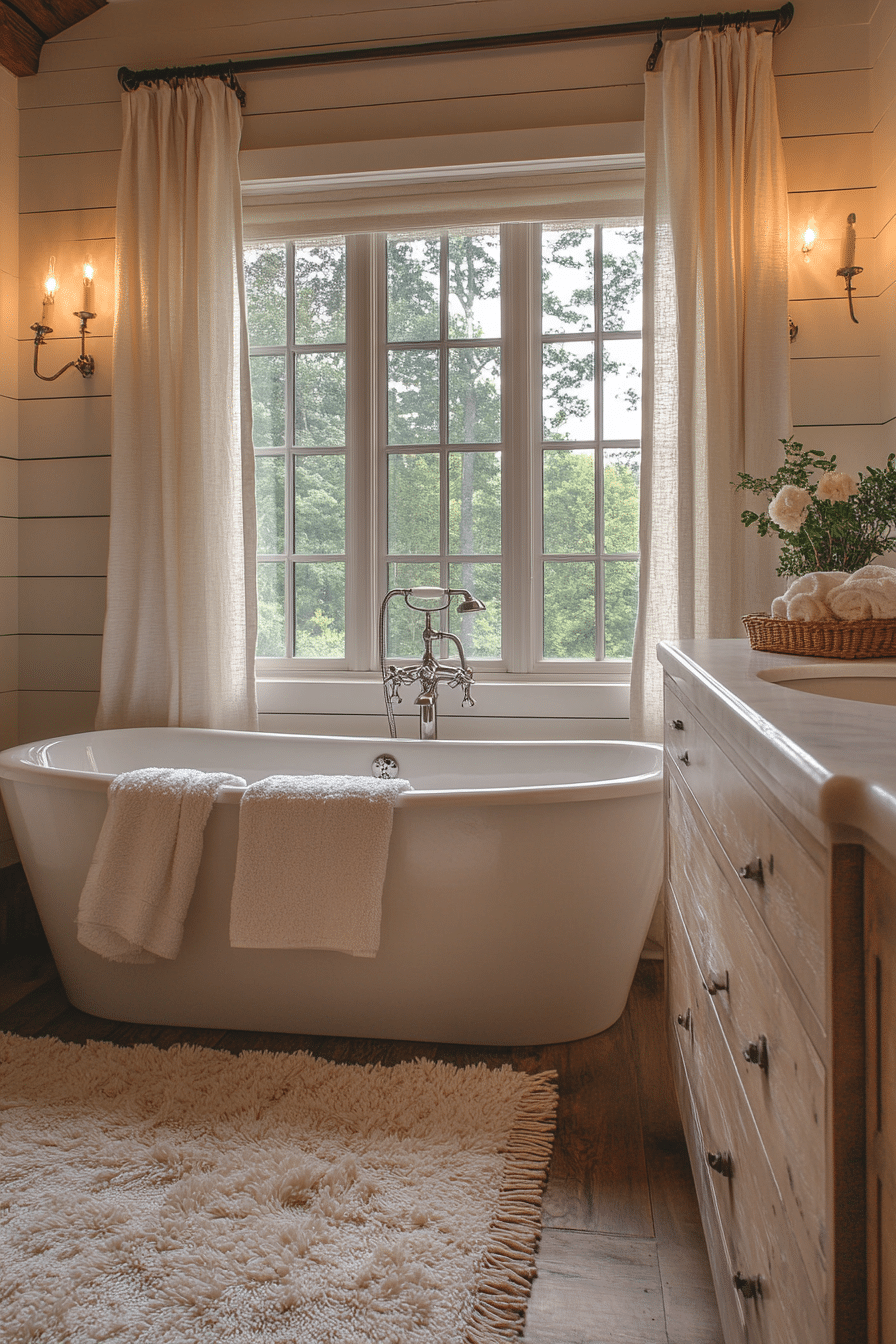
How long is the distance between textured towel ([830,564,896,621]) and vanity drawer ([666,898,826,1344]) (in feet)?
1.97

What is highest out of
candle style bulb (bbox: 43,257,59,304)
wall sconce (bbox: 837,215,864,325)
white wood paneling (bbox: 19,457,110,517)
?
candle style bulb (bbox: 43,257,59,304)

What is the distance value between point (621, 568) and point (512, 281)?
100 cm

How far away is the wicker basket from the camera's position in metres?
1.42

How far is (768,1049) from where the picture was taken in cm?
77

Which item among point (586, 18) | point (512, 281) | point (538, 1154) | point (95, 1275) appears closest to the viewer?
point (95, 1275)

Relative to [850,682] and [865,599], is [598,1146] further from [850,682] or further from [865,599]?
[865,599]

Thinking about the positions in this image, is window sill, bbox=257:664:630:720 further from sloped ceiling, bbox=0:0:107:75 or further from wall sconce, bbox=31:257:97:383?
sloped ceiling, bbox=0:0:107:75

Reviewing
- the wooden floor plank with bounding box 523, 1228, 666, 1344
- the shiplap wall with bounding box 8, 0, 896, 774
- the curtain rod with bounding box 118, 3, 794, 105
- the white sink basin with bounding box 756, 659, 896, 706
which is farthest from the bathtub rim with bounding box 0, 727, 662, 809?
the curtain rod with bounding box 118, 3, 794, 105

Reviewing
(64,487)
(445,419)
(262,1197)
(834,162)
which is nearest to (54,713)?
(64,487)

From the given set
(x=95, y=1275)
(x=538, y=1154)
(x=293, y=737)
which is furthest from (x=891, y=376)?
(x=95, y=1275)

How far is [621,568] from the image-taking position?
Result: 9.35 ft

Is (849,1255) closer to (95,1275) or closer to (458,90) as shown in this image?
(95,1275)

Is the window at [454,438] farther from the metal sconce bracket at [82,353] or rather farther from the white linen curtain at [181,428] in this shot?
the metal sconce bracket at [82,353]

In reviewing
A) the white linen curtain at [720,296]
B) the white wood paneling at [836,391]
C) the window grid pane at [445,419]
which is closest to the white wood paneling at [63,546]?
the window grid pane at [445,419]
